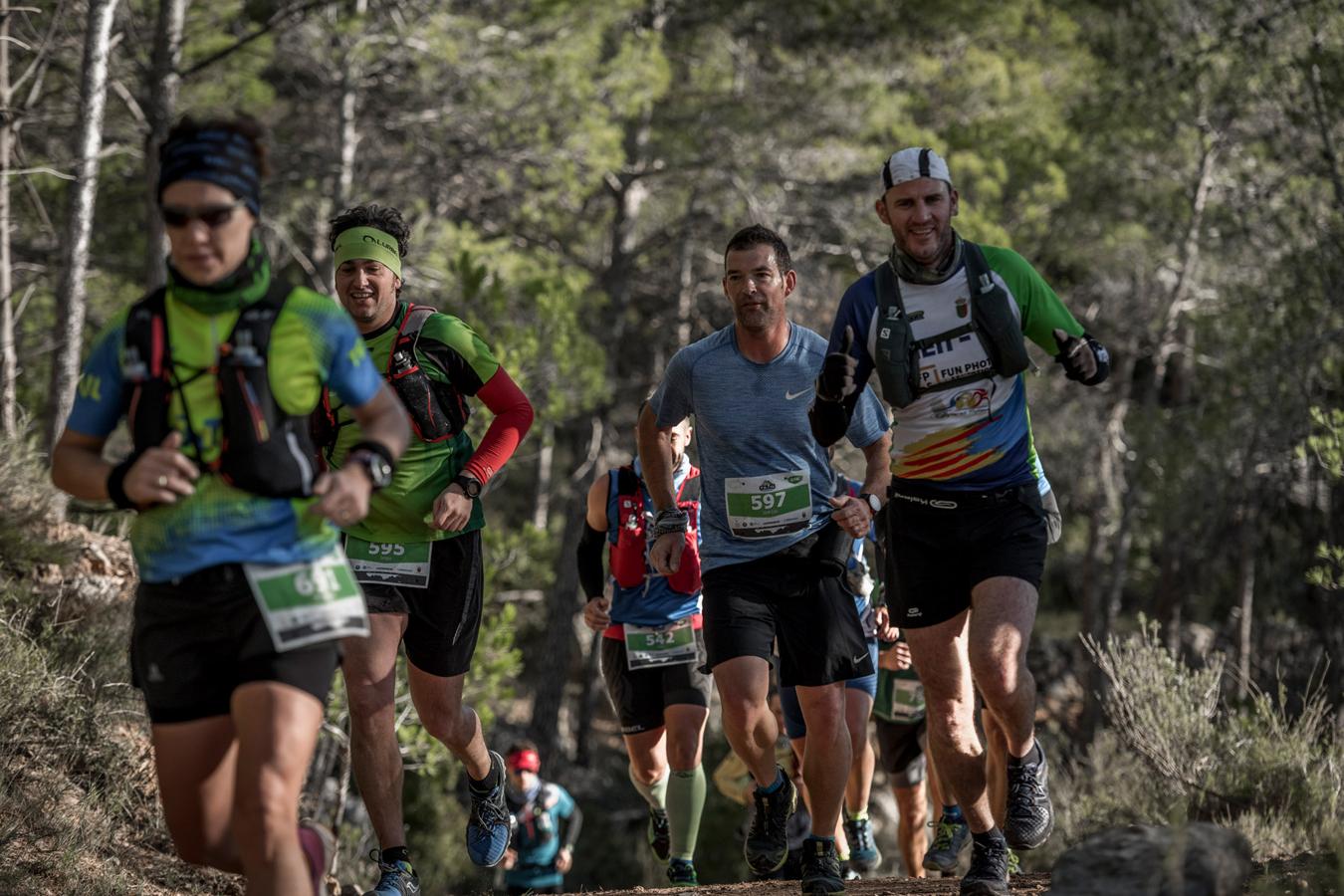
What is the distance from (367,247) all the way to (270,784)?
2603 millimetres

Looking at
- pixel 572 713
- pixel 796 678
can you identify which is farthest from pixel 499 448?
pixel 572 713

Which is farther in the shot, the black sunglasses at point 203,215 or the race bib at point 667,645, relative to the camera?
the race bib at point 667,645

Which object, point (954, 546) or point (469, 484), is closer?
point (954, 546)

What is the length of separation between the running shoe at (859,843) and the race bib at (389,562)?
317 cm

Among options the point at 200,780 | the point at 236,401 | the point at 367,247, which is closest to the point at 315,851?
the point at 200,780

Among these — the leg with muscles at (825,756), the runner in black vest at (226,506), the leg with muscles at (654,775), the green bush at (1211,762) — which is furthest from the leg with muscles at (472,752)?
the green bush at (1211,762)

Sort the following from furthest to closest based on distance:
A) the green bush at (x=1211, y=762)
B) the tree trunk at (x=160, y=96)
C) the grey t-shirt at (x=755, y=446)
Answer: the tree trunk at (x=160, y=96)
the green bush at (x=1211, y=762)
the grey t-shirt at (x=755, y=446)

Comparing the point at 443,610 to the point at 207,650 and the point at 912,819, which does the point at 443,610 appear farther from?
the point at 912,819

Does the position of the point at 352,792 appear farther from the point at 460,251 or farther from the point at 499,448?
the point at 499,448

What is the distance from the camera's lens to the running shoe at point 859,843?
25.3ft

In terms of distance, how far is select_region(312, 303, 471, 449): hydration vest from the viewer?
217 inches

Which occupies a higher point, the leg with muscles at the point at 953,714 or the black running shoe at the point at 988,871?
the leg with muscles at the point at 953,714

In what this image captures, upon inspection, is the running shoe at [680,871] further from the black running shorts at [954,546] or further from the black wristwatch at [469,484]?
the black wristwatch at [469,484]

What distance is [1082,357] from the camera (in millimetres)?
4840
